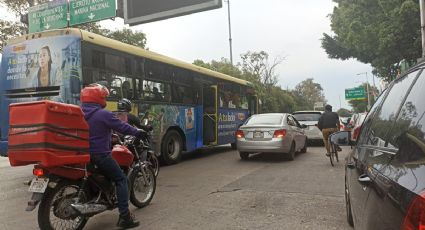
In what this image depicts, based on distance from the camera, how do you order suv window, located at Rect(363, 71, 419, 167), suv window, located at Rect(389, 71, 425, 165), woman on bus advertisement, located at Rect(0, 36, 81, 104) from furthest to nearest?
woman on bus advertisement, located at Rect(0, 36, 81, 104)
suv window, located at Rect(363, 71, 419, 167)
suv window, located at Rect(389, 71, 425, 165)

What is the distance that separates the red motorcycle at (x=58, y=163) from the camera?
456cm

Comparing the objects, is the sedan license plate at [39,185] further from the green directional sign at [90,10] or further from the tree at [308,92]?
the tree at [308,92]

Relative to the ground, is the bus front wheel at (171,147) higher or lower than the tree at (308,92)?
lower

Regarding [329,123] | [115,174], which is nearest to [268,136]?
[329,123]

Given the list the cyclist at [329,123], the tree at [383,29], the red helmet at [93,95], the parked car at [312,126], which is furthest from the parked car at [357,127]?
the tree at [383,29]

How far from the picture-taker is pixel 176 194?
7.59 m

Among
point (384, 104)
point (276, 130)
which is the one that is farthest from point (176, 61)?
point (384, 104)

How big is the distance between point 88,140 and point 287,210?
312 cm

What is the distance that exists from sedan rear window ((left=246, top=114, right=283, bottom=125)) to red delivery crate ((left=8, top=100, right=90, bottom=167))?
27.2 ft

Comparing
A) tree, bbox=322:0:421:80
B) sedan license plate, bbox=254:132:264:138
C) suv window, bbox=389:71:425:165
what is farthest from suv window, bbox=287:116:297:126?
tree, bbox=322:0:421:80

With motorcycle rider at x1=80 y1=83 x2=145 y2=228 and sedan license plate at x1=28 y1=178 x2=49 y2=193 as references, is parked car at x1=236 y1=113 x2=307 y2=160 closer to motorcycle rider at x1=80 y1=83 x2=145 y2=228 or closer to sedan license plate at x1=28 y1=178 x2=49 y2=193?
motorcycle rider at x1=80 y1=83 x2=145 y2=228

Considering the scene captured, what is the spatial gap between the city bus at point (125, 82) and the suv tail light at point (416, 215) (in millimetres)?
7725

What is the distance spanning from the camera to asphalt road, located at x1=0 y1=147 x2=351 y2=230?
5.69m

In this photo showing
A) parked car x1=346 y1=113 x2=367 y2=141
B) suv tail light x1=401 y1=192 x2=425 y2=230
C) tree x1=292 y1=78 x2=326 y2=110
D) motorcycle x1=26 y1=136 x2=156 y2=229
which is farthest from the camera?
tree x1=292 y1=78 x2=326 y2=110
